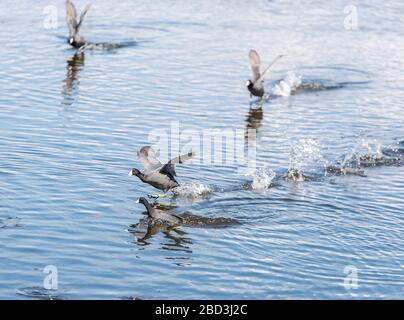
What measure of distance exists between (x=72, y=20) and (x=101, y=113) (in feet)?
18.8

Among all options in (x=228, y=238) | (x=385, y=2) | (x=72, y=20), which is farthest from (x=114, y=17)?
(x=228, y=238)

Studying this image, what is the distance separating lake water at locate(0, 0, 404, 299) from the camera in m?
9.62

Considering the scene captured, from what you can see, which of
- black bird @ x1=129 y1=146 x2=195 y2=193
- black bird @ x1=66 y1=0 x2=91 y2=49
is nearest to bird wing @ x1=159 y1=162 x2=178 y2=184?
black bird @ x1=129 y1=146 x2=195 y2=193

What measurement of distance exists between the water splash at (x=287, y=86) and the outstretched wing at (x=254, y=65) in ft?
2.54

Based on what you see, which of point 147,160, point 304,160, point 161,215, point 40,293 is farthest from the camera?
point 304,160

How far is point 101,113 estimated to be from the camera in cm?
1555

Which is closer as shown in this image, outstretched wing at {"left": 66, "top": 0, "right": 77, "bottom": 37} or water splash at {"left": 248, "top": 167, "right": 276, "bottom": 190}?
water splash at {"left": 248, "top": 167, "right": 276, "bottom": 190}

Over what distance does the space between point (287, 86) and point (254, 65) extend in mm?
919

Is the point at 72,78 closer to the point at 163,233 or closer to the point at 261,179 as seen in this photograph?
the point at 261,179

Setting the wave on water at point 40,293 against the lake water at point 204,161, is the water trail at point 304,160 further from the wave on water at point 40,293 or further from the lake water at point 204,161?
the wave on water at point 40,293

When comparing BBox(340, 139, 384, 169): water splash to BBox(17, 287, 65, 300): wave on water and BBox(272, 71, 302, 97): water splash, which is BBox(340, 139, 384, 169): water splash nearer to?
BBox(272, 71, 302, 97): water splash

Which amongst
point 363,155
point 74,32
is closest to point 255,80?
point 363,155

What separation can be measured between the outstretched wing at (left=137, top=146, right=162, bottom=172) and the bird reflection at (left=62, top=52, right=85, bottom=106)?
4.17m

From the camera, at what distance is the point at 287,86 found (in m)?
→ 18.3
